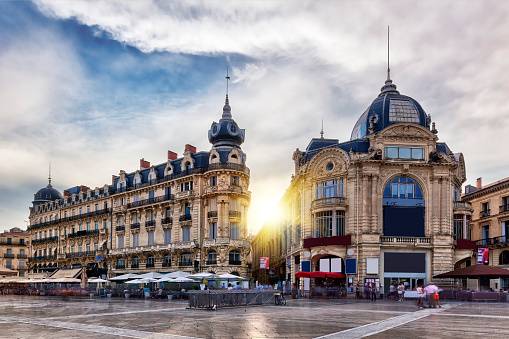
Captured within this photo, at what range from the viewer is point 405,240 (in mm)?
52750

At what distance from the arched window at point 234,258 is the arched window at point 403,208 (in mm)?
17445

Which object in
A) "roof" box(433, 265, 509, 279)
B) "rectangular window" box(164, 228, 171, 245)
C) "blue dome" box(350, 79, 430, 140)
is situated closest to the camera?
"roof" box(433, 265, 509, 279)

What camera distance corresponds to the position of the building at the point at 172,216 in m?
63.0

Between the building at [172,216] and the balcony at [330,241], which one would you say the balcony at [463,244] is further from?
the building at [172,216]

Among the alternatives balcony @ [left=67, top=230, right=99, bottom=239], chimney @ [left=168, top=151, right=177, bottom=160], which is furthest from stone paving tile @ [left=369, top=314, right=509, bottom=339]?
balcony @ [left=67, top=230, right=99, bottom=239]

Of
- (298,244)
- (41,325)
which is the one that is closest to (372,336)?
(41,325)

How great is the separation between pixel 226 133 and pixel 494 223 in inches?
1310

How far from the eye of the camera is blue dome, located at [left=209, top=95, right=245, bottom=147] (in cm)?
6725

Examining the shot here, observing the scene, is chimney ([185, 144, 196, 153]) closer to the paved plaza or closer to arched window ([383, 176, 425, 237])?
arched window ([383, 176, 425, 237])

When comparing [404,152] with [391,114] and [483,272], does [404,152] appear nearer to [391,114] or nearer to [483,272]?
[391,114]

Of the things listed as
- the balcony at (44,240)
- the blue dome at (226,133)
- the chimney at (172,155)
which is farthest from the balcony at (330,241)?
the balcony at (44,240)

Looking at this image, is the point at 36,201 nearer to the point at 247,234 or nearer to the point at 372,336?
the point at 247,234

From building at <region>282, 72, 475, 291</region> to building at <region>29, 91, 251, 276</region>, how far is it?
397 inches

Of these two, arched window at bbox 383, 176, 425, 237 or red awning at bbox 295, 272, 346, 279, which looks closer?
red awning at bbox 295, 272, 346, 279
